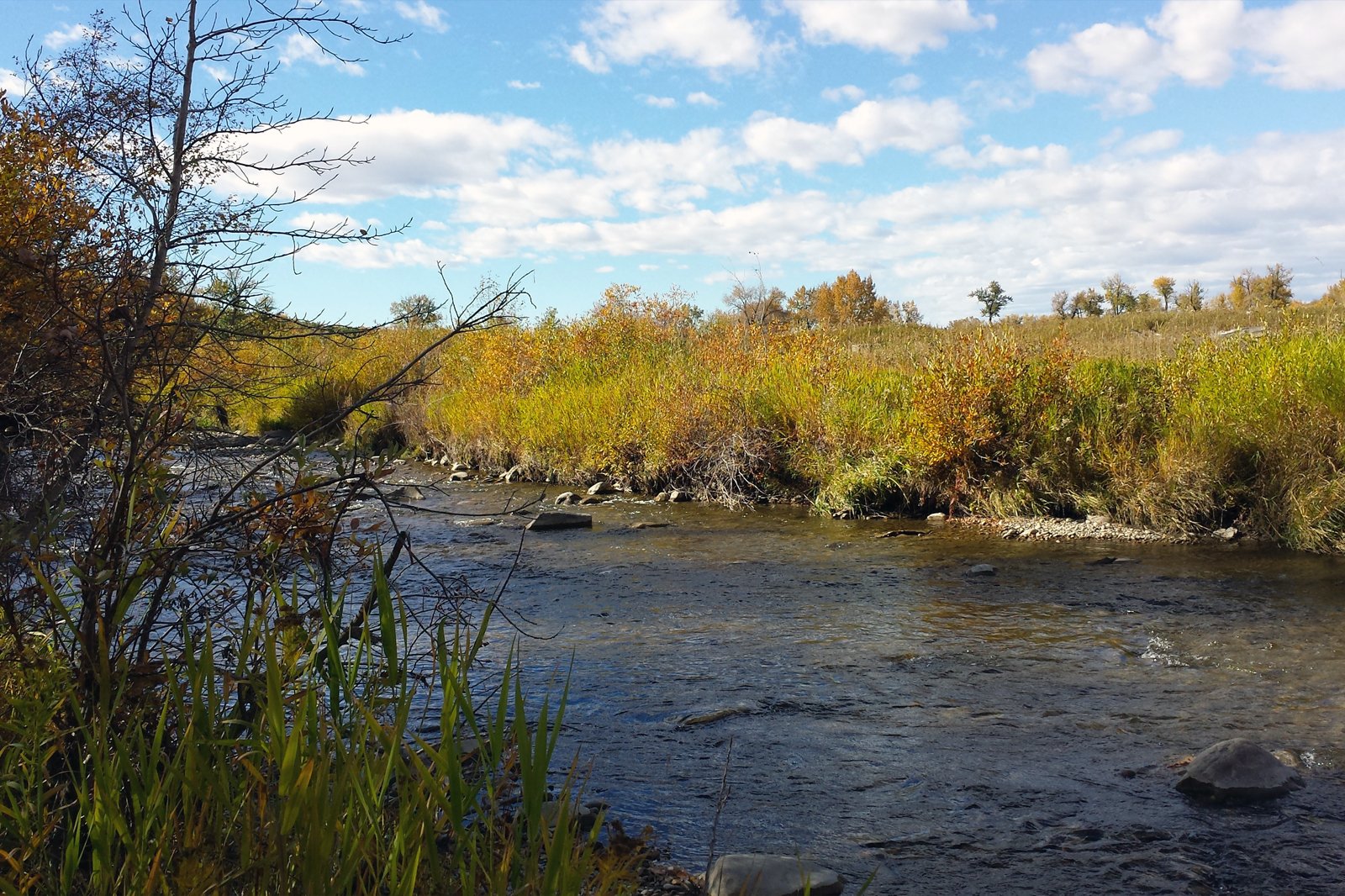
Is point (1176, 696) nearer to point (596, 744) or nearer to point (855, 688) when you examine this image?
point (855, 688)

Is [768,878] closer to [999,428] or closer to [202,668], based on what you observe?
[202,668]

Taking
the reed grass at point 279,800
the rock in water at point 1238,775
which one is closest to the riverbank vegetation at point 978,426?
the reed grass at point 279,800

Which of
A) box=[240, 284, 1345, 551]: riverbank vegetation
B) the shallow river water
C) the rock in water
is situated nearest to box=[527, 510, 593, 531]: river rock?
the shallow river water

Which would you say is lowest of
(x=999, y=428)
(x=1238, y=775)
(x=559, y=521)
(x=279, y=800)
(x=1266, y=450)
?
(x=1238, y=775)

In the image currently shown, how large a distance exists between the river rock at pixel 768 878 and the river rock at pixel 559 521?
310 inches

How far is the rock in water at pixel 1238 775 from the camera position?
13.2ft

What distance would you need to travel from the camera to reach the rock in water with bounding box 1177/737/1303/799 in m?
4.04

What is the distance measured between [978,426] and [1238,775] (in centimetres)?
702

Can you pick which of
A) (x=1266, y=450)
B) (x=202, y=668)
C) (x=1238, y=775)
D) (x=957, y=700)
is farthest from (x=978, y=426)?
(x=202, y=668)

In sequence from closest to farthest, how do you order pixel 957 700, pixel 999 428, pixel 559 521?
pixel 957 700
pixel 999 428
pixel 559 521

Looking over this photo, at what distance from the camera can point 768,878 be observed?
327 cm

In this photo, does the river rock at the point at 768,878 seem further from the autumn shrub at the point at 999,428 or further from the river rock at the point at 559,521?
the autumn shrub at the point at 999,428

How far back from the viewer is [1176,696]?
5.31m

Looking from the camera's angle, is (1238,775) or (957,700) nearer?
(1238,775)
